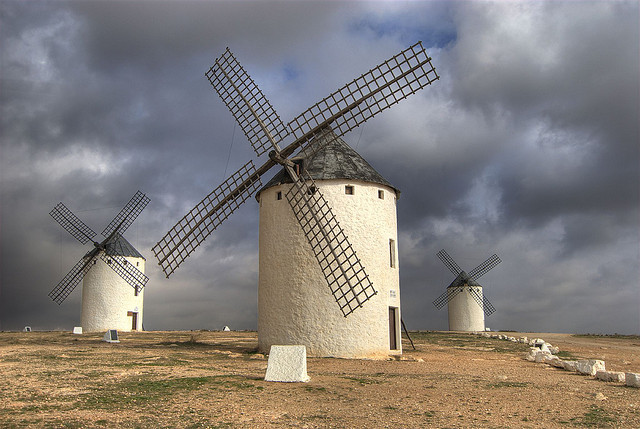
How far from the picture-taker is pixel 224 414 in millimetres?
9031

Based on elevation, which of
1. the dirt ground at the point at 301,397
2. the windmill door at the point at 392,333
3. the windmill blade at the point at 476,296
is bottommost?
the dirt ground at the point at 301,397

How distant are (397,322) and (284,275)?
16.1 ft

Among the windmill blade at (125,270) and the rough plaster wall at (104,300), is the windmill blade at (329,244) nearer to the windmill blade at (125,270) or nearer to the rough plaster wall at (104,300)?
the windmill blade at (125,270)

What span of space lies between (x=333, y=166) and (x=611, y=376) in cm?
1136

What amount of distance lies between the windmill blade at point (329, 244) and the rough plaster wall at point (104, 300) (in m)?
26.1

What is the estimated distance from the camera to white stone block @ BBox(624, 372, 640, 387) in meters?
12.6

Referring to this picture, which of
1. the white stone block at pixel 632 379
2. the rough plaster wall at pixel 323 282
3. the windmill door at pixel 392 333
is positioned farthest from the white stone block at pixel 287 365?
the windmill door at pixel 392 333

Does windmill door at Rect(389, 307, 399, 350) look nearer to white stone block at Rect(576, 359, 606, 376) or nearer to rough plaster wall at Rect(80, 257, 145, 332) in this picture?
white stone block at Rect(576, 359, 606, 376)

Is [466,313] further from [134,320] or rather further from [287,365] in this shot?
[287,365]

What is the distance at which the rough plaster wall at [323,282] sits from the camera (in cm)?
1928

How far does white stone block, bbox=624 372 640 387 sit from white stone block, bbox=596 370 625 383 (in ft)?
1.62

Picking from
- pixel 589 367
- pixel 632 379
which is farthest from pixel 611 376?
pixel 589 367

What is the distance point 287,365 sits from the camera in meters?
12.6

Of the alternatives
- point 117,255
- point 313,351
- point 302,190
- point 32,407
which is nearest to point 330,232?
point 302,190
